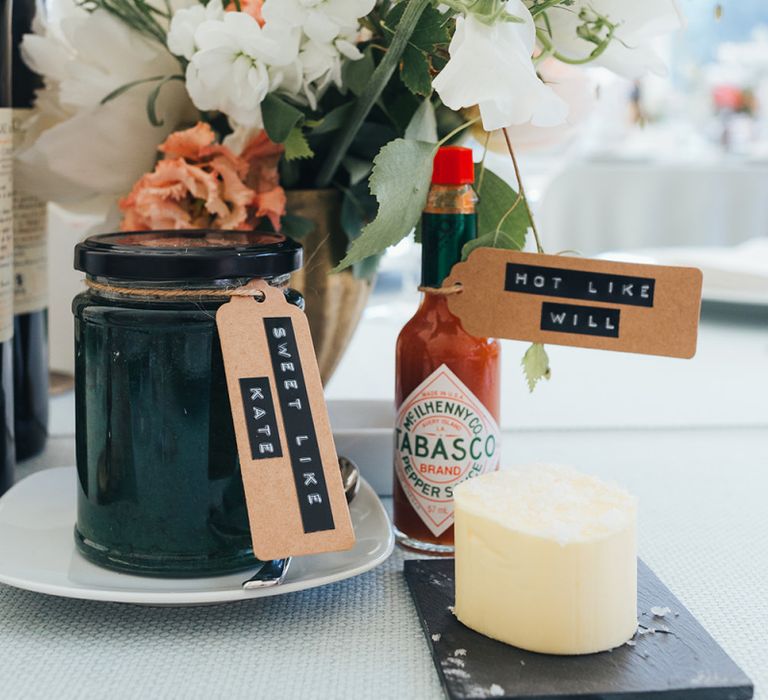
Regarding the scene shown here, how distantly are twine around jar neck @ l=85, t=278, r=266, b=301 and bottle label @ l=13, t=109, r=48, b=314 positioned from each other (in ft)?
0.97

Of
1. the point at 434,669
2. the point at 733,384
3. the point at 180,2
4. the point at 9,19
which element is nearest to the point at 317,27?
the point at 180,2

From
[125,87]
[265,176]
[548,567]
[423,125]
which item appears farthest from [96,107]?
[548,567]

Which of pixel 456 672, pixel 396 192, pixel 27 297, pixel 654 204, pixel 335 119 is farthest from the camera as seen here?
pixel 654 204

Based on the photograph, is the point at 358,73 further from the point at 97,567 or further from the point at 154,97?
the point at 97,567

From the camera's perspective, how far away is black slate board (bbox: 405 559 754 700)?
1.35 feet

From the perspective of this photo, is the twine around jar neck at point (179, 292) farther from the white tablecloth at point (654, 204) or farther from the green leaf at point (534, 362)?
the white tablecloth at point (654, 204)

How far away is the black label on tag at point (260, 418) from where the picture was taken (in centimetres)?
48

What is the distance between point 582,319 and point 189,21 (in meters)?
0.30

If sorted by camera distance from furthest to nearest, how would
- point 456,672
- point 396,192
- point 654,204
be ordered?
1. point 654,204
2. point 396,192
3. point 456,672

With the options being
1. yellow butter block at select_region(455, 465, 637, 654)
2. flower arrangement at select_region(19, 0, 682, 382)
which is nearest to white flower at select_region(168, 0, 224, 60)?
flower arrangement at select_region(19, 0, 682, 382)

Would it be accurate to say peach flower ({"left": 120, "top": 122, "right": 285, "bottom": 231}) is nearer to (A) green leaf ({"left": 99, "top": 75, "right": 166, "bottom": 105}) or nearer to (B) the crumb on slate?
(A) green leaf ({"left": 99, "top": 75, "right": 166, "bottom": 105})

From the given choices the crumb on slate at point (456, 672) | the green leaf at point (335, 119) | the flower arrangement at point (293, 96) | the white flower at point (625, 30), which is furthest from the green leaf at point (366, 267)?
the crumb on slate at point (456, 672)

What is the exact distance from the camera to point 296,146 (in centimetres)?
61

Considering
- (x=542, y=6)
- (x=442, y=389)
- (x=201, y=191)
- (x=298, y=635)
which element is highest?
(x=542, y=6)
